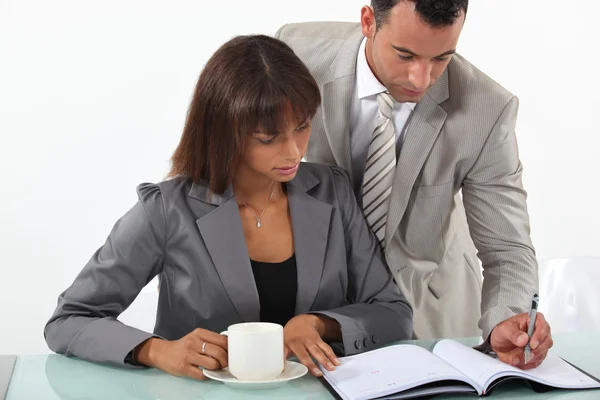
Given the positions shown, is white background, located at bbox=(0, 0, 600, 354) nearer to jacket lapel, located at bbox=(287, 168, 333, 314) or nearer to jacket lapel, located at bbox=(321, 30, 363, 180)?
jacket lapel, located at bbox=(321, 30, 363, 180)

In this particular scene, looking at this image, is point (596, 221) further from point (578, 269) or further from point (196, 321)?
point (196, 321)

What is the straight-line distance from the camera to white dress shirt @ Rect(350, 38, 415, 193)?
2.50 m

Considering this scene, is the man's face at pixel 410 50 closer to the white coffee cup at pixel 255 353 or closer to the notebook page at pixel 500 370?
the notebook page at pixel 500 370

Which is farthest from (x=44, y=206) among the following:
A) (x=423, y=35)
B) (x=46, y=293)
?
(x=423, y=35)

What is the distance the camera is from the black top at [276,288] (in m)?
2.20

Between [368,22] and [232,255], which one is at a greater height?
[368,22]

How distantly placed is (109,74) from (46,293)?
117 cm

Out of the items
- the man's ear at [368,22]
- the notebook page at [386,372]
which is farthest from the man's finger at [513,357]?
the man's ear at [368,22]

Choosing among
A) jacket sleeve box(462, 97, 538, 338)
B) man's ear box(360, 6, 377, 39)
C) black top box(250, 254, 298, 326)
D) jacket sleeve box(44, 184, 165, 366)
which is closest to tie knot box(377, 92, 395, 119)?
man's ear box(360, 6, 377, 39)

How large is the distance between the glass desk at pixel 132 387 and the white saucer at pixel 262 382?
15 millimetres

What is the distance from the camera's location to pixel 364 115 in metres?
2.53

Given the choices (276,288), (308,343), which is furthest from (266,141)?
(308,343)

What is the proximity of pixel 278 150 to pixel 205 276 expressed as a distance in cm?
36

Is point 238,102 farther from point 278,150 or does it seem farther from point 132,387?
point 132,387
